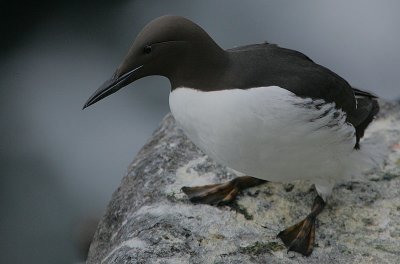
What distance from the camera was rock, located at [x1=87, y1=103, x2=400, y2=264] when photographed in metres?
3.41

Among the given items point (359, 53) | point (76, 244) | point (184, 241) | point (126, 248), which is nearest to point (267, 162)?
point (184, 241)

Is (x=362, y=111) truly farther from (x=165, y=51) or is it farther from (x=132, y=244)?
(x=132, y=244)

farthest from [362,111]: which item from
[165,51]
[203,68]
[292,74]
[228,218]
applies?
[165,51]

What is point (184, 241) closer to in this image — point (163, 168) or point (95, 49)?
point (163, 168)

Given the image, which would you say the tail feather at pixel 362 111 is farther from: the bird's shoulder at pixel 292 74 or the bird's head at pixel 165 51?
the bird's head at pixel 165 51

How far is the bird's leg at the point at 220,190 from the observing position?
12.2ft

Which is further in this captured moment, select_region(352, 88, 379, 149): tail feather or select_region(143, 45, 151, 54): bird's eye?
select_region(352, 88, 379, 149): tail feather

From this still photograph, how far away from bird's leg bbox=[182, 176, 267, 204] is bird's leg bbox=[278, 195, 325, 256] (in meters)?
0.36

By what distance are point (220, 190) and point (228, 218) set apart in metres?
0.19

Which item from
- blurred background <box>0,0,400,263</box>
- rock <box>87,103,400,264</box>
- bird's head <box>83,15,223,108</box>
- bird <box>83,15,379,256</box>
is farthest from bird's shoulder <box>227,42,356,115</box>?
blurred background <box>0,0,400,263</box>

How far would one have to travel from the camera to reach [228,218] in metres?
→ 3.63

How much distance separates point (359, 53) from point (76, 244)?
144 inches

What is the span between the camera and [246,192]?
3836mm

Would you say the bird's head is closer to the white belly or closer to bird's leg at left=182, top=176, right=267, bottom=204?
the white belly
